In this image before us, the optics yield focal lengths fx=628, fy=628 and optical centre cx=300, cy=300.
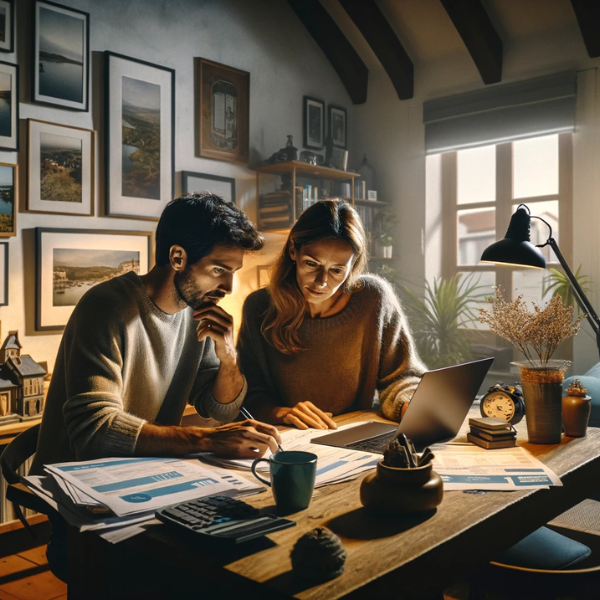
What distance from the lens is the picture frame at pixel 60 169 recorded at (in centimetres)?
317

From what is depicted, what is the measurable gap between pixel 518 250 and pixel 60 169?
245cm

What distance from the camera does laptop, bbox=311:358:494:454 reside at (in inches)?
51.4

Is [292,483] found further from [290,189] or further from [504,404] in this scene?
[290,189]

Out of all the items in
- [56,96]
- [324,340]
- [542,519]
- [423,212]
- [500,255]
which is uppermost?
[56,96]

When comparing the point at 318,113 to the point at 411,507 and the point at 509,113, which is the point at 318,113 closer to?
the point at 509,113

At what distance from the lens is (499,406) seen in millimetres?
1629

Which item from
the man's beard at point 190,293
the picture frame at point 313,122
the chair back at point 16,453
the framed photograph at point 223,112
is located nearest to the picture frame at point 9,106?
the framed photograph at point 223,112

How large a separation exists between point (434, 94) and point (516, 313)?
12.7 ft

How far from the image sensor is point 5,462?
1.31 m

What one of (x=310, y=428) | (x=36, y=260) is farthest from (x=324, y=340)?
(x=36, y=260)

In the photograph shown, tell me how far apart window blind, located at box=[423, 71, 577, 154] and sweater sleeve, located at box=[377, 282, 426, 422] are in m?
2.92

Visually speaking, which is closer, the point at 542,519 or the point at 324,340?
the point at 542,519

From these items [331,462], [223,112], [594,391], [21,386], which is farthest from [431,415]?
[223,112]

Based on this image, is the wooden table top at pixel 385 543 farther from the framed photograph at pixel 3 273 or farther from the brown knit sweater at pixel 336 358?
the framed photograph at pixel 3 273
